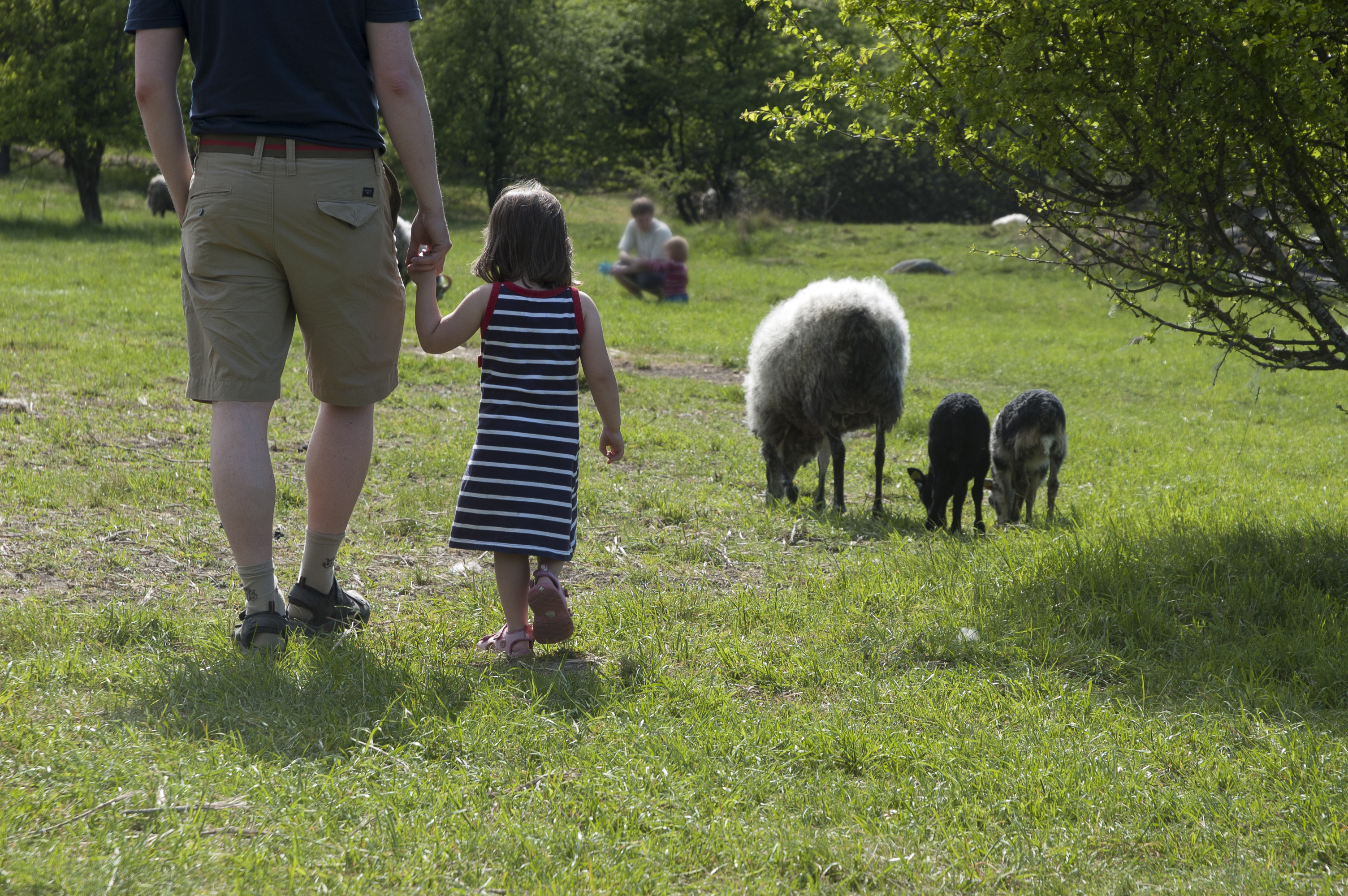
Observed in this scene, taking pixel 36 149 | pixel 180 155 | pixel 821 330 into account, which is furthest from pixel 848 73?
pixel 36 149

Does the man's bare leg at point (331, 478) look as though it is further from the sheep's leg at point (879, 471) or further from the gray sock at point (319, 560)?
the sheep's leg at point (879, 471)

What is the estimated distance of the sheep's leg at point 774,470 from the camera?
24.4 feet

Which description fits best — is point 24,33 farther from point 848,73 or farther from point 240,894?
point 240,894

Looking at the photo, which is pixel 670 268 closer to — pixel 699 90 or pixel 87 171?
pixel 87 171

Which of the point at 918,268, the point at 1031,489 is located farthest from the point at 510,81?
the point at 1031,489

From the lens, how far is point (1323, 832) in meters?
2.68

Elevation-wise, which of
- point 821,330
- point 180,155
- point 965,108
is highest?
point 965,108

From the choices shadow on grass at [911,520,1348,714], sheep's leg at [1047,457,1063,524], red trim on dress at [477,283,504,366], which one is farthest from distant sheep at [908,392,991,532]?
red trim on dress at [477,283,504,366]

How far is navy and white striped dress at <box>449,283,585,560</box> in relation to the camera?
12.2 feet

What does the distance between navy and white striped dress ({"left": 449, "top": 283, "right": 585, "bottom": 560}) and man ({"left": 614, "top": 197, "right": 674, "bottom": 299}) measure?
13780mm

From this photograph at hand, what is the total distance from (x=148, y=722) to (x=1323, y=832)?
3.10 metres

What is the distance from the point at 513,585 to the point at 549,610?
22cm

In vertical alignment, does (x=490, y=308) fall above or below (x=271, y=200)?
below

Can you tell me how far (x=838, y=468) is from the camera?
A: 279 inches
